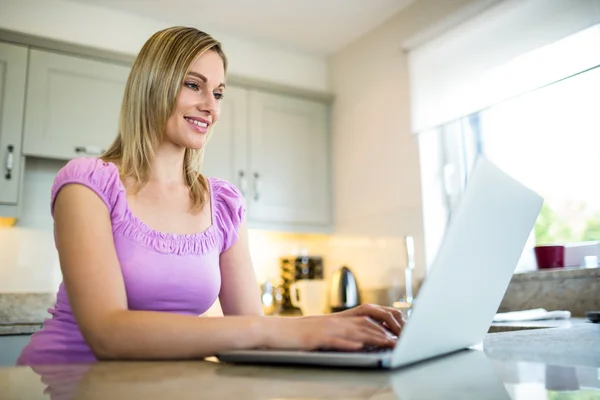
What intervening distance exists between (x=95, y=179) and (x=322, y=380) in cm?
65

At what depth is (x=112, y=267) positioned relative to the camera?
0.84m

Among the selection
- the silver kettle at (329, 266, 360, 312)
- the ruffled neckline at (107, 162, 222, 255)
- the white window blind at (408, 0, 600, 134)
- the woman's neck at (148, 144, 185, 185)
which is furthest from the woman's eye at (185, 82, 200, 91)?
the silver kettle at (329, 266, 360, 312)

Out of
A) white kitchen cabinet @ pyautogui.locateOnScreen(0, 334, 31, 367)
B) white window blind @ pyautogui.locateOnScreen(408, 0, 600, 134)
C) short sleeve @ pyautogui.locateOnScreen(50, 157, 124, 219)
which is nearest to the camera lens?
short sleeve @ pyautogui.locateOnScreen(50, 157, 124, 219)

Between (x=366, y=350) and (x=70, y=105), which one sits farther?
(x=70, y=105)

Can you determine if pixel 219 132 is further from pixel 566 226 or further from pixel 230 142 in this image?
pixel 566 226

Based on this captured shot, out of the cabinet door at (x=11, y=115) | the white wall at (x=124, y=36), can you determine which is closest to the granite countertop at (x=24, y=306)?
the cabinet door at (x=11, y=115)

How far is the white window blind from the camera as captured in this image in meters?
2.02

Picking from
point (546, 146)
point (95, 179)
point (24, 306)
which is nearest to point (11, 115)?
point (24, 306)

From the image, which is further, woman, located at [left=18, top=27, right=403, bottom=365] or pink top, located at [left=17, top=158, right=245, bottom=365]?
pink top, located at [left=17, top=158, right=245, bottom=365]

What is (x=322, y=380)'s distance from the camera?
46 centimetres

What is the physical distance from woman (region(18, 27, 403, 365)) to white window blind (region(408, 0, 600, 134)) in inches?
56.5

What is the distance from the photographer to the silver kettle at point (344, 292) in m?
2.70

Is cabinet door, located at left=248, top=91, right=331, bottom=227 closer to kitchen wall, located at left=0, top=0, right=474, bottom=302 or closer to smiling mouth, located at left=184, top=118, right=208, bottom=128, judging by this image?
kitchen wall, located at left=0, top=0, right=474, bottom=302

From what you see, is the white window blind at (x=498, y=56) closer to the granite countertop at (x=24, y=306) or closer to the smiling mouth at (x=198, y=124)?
the smiling mouth at (x=198, y=124)
